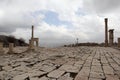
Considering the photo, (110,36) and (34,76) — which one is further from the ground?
(110,36)

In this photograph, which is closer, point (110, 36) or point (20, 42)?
point (110, 36)

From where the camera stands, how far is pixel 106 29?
2334 centimetres

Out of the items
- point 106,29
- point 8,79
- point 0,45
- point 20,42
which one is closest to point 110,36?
point 106,29

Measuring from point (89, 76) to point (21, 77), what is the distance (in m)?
1.98

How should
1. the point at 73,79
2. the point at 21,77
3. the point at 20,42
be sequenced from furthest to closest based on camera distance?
1. the point at 20,42
2. the point at 21,77
3. the point at 73,79

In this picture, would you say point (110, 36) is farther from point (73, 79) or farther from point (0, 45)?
point (73, 79)

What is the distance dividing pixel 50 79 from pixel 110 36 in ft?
65.4

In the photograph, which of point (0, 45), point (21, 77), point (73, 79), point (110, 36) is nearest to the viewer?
point (73, 79)

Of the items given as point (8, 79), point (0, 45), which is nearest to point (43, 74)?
point (8, 79)

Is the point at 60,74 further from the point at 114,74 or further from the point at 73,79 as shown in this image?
the point at 114,74

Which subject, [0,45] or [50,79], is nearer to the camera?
[50,79]

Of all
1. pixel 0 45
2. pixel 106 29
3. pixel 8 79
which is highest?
pixel 106 29

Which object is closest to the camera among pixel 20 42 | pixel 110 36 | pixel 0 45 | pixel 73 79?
pixel 73 79

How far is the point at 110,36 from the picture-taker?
22750 mm
